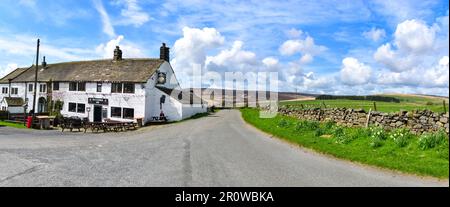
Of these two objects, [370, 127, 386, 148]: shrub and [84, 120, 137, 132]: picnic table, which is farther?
[84, 120, 137, 132]: picnic table

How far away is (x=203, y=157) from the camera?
47.5 ft

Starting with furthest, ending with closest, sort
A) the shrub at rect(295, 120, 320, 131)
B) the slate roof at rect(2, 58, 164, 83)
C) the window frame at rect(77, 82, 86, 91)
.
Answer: the window frame at rect(77, 82, 86, 91) < the slate roof at rect(2, 58, 164, 83) < the shrub at rect(295, 120, 320, 131)

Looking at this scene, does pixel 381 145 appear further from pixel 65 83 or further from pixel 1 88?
pixel 1 88

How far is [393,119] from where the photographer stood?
18875mm

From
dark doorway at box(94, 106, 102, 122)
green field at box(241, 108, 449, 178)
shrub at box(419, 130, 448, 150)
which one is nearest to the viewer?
green field at box(241, 108, 449, 178)

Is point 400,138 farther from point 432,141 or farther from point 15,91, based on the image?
point 15,91

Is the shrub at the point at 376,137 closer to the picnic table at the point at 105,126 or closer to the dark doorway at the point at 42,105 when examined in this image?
the picnic table at the point at 105,126

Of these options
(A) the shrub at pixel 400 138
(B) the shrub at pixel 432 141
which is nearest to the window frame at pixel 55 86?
(A) the shrub at pixel 400 138

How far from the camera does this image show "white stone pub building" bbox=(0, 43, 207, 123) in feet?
141

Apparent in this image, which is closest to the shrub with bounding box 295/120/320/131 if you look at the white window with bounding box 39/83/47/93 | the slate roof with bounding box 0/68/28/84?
the white window with bounding box 39/83/47/93

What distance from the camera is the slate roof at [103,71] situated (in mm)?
44688

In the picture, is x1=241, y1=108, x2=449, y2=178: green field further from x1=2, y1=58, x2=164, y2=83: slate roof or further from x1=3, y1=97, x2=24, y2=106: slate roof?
x1=3, y1=97, x2=24, y2=106: slate roof

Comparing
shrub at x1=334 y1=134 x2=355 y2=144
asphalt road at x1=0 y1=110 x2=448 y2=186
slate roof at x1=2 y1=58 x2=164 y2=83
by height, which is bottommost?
asphalt road at x1=0 y1=110 x2=448 y2=186
